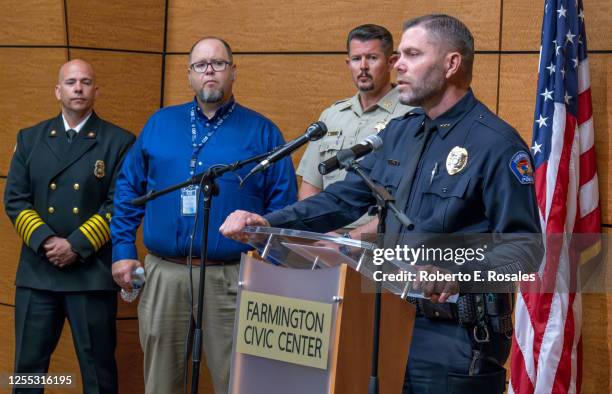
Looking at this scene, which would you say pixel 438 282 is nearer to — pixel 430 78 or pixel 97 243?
pixel 430 78

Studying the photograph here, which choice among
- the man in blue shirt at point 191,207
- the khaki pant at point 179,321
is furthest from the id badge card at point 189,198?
the khaki pant at point 179,321

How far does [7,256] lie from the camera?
5148mm

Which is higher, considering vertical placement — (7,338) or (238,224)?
(238,224)

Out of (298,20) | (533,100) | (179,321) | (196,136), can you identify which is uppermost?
Answer: (298,20)

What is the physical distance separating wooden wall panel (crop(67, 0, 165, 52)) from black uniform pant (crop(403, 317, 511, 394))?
2.97 metres

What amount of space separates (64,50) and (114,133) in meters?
0.59

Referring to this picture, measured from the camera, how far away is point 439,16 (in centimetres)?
271

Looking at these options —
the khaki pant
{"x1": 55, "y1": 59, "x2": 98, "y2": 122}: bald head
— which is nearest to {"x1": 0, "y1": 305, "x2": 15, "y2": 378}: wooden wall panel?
{"x1": 55, "y1": 59, "x2": 98, "y2": 122}: bald head

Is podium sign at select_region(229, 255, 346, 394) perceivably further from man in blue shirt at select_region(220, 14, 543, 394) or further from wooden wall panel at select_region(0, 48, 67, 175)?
wooden wall panel at select_region(0, 48, 67, 175)

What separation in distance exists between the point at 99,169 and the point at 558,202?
Result: 2056mm

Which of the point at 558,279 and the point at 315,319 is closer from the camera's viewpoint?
the point at 315,319

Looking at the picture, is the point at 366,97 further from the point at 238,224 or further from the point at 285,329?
the point at 285,329

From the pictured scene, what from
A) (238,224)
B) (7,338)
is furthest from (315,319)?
(7,338)

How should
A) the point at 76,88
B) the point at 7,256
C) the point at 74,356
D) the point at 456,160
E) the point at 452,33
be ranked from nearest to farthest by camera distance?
the point at 456,160
the point at 452,33
the point at 76,88
the point at 74,356
the point at 7,256
